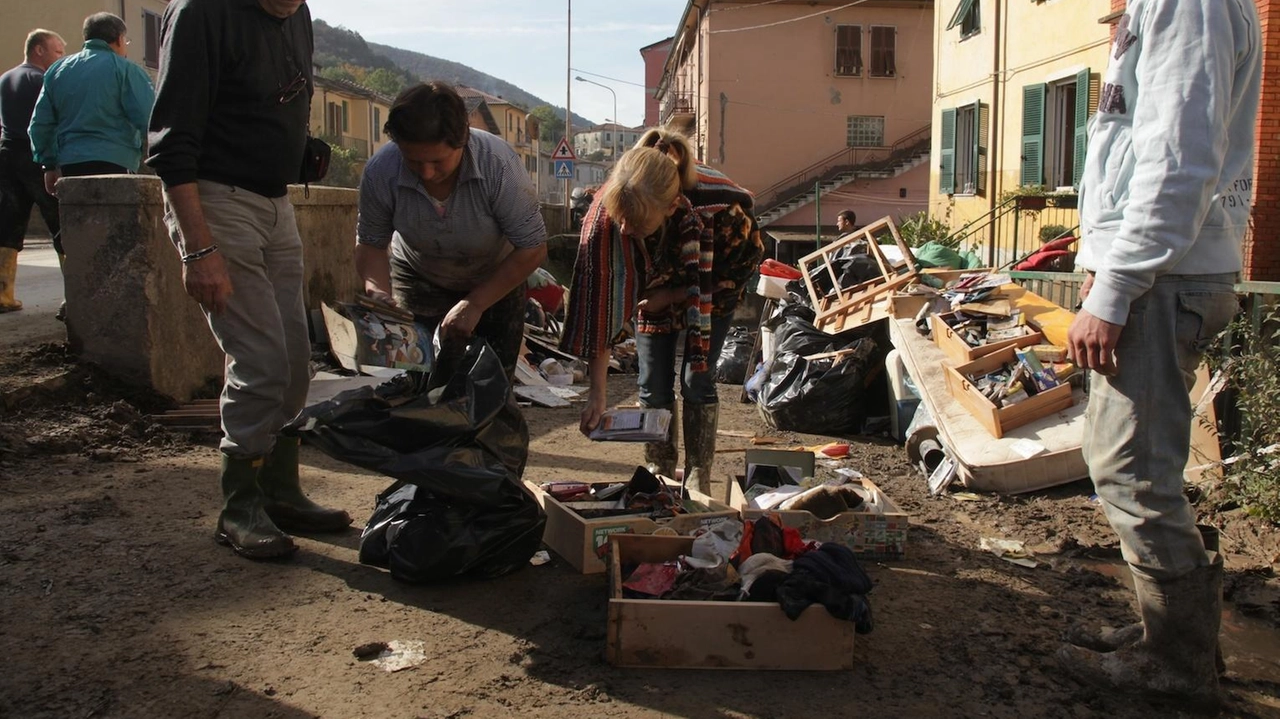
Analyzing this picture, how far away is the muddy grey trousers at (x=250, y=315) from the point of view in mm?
3402

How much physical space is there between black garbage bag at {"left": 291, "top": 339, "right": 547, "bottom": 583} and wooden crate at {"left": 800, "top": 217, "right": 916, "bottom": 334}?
14.6 feet

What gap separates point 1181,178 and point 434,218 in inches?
93.4

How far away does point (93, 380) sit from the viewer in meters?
5.41

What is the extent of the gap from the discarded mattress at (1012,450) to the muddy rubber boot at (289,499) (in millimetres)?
3149

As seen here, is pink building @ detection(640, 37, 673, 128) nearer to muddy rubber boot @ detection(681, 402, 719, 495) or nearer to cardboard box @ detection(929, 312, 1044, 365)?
cardboard box @ detection(929, 312, 1044, 365)

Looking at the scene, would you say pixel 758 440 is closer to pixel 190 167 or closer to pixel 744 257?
pixel 744 257

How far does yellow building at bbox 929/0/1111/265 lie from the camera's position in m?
16.0

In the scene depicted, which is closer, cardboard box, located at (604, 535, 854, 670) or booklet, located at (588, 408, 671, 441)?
cardboard box, located at (604, 535, 854, 670)

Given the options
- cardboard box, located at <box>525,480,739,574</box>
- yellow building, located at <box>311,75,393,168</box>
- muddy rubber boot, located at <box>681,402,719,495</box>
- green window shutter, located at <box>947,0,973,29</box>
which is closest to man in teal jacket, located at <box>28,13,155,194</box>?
muddy rubber boot, located at <box>681,402,719,495</box>

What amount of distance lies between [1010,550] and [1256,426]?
4.13 feet

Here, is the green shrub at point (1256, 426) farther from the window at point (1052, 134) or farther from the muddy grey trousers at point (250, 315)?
the window at point (1052, 134)

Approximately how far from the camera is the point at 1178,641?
2678 mm

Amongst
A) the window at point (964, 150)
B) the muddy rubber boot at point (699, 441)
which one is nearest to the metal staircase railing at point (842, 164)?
the window at point (964, 150)

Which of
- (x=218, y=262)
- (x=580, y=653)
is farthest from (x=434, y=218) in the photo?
(x=580, y=653)
